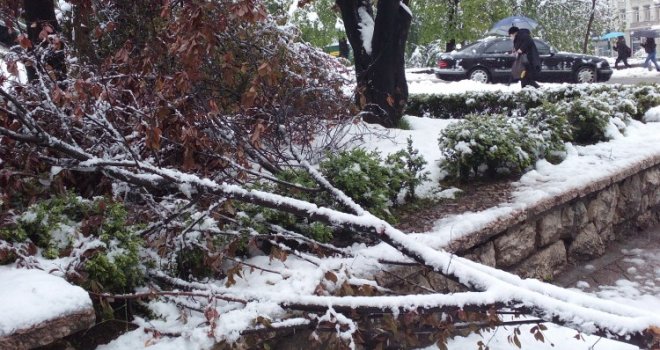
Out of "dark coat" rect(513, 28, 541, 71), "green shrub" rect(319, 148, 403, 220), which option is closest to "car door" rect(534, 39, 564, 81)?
"dark coat" rect(513, 28, 541, 71)

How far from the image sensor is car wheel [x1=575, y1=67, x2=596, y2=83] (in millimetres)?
17953

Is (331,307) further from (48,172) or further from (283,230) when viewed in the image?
(48,172)

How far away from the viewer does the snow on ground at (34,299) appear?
6.33ft

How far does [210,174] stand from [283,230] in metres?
0.90

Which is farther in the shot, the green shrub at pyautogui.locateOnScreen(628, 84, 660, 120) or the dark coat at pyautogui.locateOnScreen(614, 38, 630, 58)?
the dark coat at pyautogui.locateOnScreen(614, 38, 630, 58)

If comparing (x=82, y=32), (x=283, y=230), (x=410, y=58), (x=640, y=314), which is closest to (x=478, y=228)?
(x=283, y=230)

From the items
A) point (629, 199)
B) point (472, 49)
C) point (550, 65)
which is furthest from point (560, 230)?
point (472, 49)

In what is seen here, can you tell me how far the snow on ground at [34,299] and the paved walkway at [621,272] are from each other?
136 inches

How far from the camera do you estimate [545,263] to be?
4.40 meters

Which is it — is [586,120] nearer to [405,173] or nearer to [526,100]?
[526,100]

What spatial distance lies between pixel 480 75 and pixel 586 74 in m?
3.11

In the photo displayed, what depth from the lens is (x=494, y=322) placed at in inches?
89.5

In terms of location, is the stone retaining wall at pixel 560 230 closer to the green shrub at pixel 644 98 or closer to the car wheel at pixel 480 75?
the green shrub at pixel 644 98

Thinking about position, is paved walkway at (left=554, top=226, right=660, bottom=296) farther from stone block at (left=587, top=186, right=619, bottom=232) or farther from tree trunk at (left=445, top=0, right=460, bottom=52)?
tree trunk at (left=445, top=0, right=460, bottom=52)
